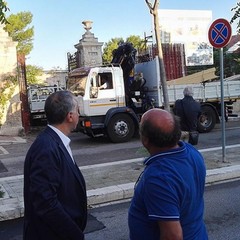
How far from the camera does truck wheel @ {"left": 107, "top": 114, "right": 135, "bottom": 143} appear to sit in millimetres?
12367

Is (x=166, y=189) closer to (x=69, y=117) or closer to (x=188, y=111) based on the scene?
(x=69, y=117)

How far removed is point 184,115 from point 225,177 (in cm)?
152

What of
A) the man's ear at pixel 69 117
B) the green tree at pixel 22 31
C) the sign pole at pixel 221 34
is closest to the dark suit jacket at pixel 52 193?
the man's ear at pixel 69 117

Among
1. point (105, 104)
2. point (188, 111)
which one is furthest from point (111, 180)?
point (105, 104)

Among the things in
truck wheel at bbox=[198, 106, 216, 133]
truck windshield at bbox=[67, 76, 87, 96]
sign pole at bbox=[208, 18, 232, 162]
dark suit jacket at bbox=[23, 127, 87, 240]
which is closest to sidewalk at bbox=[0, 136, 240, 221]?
sign pole at bbox=[208, 18, 232, 162]

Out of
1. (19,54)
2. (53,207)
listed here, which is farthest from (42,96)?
(53,207)

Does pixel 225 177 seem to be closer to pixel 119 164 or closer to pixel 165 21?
pixel 119 164

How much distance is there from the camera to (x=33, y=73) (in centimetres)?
3503

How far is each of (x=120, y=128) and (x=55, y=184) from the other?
10120 millimetres

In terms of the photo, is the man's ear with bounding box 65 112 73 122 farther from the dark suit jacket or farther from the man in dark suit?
the dark suit jacket

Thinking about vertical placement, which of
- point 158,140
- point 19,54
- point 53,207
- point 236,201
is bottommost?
point 236,201

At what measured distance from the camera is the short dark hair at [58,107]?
2.58 m

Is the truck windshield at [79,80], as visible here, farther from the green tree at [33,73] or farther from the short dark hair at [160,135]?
the green tree at [33,73]

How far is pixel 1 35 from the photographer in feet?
51.8
